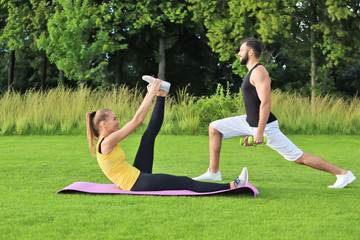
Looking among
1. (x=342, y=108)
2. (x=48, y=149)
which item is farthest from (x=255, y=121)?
(x=342, y=108)

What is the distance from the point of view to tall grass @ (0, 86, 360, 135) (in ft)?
48.0

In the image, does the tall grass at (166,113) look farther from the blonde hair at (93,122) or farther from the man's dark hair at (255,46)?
the blonde hair at (93,122)

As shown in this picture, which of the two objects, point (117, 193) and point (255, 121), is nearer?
point (117, 193)

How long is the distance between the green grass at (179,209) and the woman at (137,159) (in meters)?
0.23

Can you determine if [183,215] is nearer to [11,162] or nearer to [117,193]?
[117,193]

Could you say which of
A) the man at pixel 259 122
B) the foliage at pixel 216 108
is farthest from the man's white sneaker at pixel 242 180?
the foliage at pixel 216 108

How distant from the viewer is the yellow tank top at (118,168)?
16.6 feet

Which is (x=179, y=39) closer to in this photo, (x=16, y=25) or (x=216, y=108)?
(x=16, y=25)

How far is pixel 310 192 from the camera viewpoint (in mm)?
5445

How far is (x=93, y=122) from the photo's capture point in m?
5.09

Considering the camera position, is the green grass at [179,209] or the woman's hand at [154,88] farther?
the woman's hand at [154,88]

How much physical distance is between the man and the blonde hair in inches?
62.8

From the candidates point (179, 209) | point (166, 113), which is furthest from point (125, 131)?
point (166, 113)

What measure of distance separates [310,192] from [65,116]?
419 inches
